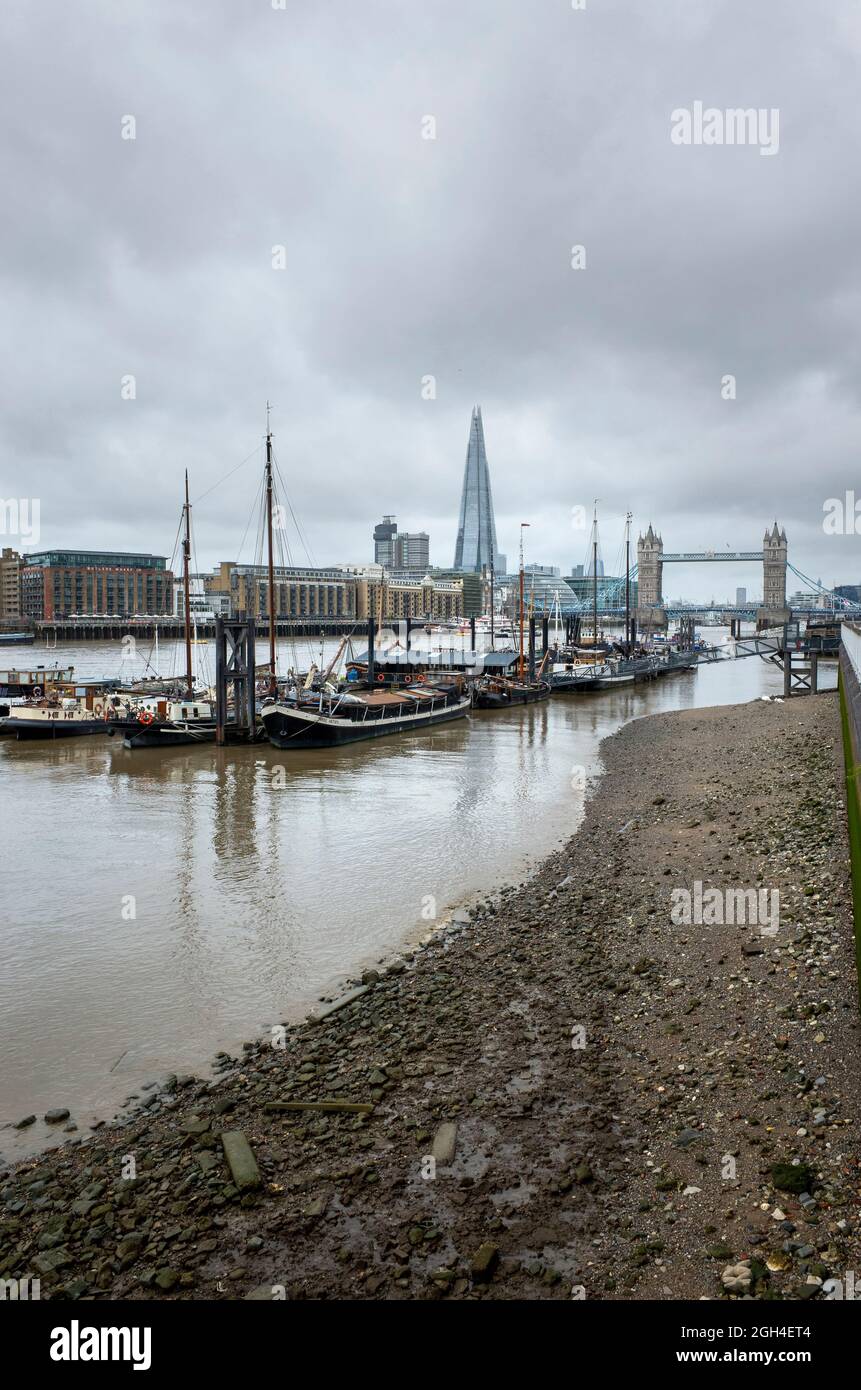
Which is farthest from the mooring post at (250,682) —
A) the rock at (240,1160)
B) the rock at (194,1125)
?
the rock at (240,1160)

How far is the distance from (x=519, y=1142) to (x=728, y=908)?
596 centimetres

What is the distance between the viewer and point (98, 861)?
20000 millimetres

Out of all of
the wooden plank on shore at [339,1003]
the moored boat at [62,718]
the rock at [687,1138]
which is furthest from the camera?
the moored boat at [62,718]

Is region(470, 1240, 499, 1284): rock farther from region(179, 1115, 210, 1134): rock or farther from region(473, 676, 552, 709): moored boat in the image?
region(473, 676, 552, 709): moored boat

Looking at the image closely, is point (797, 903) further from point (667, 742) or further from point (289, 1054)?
point (667, 742)

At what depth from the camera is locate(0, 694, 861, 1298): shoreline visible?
19.6 feet

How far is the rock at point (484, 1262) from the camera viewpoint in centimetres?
591

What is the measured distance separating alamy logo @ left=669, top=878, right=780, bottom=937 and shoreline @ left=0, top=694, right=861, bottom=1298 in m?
0.24

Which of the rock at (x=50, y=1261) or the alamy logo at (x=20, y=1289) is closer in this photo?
the alamy logo at (x=20, y=1289)

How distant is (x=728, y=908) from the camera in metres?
12.4
